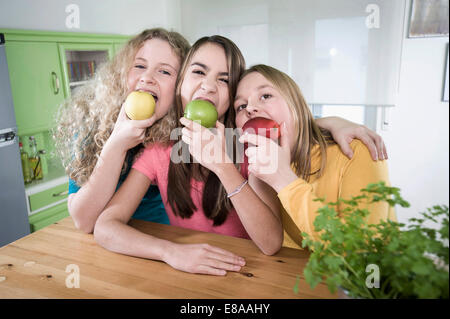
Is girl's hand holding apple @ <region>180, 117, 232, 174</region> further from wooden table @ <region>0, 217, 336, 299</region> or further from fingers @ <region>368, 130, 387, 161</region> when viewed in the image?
fingers @ <region>368, 130, 387, 161</region>

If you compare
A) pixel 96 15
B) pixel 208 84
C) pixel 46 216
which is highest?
pixel 96 15

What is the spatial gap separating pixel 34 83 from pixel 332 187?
7.28 feet

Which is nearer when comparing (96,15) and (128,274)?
(128,274)

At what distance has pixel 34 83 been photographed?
2410 millimetres

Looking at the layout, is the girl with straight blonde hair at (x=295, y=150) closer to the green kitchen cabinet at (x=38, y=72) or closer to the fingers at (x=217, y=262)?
the fingers at (x=217, y=262)

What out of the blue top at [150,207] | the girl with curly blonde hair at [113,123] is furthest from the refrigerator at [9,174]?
the blue top at [150,207]

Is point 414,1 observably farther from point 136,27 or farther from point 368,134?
point 136,27

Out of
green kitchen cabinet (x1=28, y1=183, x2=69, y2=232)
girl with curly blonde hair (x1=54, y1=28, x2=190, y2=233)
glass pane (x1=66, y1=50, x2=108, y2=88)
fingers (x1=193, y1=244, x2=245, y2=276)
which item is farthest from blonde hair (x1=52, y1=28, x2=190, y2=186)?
glass pane (x1=66, y1=50, x2=108, y2=88)

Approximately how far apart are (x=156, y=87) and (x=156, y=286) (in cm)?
70

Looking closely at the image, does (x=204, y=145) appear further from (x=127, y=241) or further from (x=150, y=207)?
(x=150, y=207)

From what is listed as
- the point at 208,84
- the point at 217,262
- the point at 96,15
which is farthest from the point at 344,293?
the point at 96,15

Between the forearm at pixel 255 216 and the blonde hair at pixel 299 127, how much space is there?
185 millimetres
